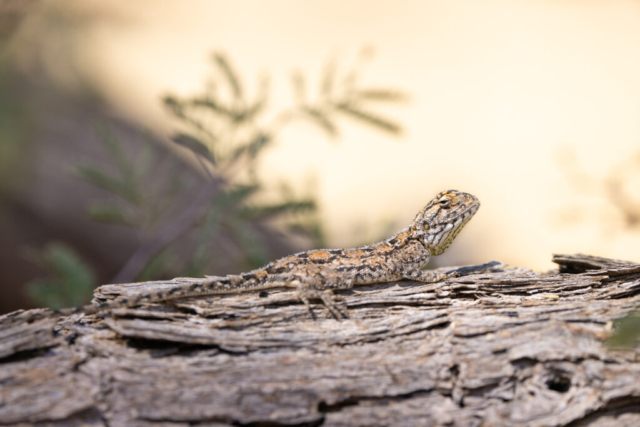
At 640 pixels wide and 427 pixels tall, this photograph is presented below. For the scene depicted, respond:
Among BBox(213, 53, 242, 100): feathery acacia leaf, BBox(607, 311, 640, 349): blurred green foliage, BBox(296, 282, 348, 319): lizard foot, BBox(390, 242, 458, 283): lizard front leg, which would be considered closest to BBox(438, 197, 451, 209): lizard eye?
BBox(390, 242, 458, 283): lizard front leg

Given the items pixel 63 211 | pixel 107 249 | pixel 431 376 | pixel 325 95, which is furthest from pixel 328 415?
pixel 63 211

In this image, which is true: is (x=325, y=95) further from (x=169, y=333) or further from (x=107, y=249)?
(x=107, y=249)

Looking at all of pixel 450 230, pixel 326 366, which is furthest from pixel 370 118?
pixel 326 366

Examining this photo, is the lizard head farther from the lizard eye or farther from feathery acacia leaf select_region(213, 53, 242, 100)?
feathery acacia leaf select_region(213, 53, 242, 100)

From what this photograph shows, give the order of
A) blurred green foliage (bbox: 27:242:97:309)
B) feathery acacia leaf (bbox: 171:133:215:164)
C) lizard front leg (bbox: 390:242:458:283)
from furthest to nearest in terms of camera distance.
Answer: feathery acacia leaf (bbox: 171:133:215:164) → blurred green foliage (bbox: 27:242:97:309) → lizard front leg (bbox: 390:242:458:283)

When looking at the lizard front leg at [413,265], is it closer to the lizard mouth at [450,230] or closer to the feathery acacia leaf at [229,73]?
the lizard mouth at [450,230]

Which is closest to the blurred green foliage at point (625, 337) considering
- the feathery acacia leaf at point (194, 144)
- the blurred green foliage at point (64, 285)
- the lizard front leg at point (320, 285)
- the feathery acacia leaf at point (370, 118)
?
the lizard front leg at point (320, 285)

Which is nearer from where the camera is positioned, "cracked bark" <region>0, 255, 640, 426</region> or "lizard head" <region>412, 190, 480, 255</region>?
"cracked bark" <region>0, 255, 640, 426</region>
